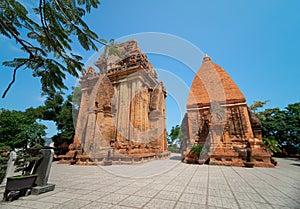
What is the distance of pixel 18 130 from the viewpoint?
1706 cm

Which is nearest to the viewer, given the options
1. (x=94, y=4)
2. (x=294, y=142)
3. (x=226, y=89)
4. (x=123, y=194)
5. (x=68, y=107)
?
(x=94, y=4)

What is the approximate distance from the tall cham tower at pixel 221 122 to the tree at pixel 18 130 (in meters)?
17.8

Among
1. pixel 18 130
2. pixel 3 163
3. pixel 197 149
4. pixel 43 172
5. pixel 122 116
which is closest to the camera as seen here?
pixel 43 172

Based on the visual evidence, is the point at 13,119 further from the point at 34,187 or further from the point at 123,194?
the point at 123,194

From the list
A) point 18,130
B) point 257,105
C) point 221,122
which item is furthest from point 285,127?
point 18,130

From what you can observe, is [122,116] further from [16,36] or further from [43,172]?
[16,36]

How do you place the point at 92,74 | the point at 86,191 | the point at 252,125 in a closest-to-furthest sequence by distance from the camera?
the point at 86,191, the point at 252,125, the point at 92,74

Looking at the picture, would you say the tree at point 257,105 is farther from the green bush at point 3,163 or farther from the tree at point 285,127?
the green bush at point 3,163

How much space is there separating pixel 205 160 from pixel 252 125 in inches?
200

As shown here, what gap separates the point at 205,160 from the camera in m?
11.2

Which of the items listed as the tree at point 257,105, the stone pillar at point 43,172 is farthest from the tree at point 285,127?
the stone pillar at point 43,172

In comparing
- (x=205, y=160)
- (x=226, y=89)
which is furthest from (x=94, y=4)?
(x=226, y=89)

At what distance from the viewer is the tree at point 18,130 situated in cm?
1650

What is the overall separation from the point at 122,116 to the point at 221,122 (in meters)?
9.10
